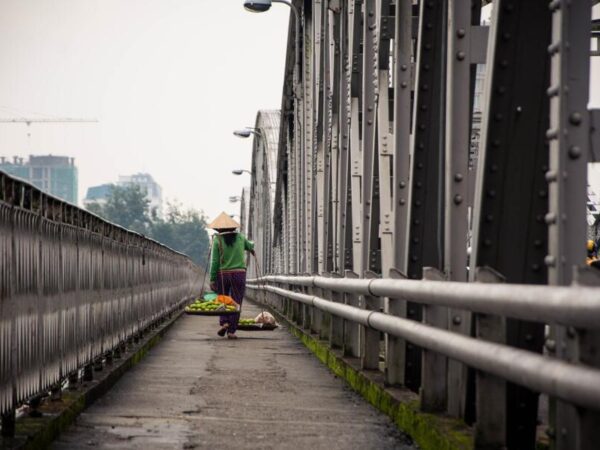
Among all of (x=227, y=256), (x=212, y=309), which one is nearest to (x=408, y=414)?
(x=212, y=309)

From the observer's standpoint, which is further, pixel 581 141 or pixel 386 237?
pixel 386 237

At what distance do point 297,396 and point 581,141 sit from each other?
533cm

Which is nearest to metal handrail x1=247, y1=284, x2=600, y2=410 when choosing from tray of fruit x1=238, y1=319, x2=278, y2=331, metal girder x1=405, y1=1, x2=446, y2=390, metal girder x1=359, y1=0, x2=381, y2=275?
metal girder x1=405, y1=1, x2=446, y2=390

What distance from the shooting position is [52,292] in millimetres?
7750

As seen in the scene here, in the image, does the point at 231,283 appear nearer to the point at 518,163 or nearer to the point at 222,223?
the point at 222,223

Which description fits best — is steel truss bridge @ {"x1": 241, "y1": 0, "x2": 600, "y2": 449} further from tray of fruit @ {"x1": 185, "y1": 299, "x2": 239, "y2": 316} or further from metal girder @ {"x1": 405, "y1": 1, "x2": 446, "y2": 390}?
tray of fruit @ {"x1": 185, "y1": 299, "x2": 239, "y2": 316}

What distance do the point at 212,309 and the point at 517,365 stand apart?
1349cm

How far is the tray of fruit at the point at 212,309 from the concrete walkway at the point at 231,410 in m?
3.26

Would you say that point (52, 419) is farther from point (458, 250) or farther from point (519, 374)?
point (519, 374)

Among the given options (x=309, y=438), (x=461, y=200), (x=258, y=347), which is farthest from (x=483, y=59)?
(x=258, y=347)

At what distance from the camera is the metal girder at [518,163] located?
19.1ft

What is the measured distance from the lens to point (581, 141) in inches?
202

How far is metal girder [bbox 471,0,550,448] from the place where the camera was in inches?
230

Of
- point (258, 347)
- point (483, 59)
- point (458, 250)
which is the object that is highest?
point (483, 59)
